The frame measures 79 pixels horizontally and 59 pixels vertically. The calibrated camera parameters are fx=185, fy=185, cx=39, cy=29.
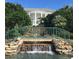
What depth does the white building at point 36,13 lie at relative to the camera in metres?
2.32

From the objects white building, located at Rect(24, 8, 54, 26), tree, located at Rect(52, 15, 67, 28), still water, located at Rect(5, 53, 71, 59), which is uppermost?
white building, located at Rect(24, 8, 54, 26)

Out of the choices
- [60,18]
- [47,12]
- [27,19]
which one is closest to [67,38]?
[60,18]

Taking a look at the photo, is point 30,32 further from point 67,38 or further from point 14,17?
point 67,38

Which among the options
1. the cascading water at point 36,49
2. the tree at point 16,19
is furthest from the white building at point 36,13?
the cascading water at point 36,49

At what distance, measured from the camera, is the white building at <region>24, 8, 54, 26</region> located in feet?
7.60

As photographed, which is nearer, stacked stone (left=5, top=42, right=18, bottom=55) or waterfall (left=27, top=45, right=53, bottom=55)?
stacked stone (left=5, top=42, right=18, bottom=55)

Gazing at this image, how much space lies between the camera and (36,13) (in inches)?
93.6

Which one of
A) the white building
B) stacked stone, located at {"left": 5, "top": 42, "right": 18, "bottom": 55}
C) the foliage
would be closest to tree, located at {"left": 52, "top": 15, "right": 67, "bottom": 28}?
the foliage

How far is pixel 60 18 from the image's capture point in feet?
7.80

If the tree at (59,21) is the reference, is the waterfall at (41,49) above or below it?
below

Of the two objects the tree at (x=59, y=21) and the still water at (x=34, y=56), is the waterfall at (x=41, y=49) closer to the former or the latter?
the still water at (x=34, y=56)

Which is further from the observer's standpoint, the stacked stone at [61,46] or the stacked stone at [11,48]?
the stacked stone at [61,46]

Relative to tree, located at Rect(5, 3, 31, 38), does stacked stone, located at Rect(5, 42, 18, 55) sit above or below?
below

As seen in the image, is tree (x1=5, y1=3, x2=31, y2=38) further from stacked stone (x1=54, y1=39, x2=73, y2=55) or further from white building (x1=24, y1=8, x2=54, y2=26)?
stacked stone (x1=54, y1=39, x2=73, y2=55)
